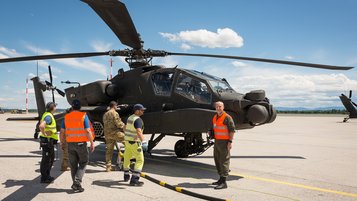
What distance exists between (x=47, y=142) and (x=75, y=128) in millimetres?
1284

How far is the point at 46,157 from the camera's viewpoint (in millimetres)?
6617

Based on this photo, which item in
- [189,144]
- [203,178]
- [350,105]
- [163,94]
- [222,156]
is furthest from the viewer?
[350,105]

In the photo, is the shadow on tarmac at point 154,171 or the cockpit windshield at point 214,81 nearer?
the shadow on tarmac at point 154,171

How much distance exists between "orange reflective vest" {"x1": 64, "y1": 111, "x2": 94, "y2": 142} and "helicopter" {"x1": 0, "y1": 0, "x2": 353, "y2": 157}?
260 centimetres

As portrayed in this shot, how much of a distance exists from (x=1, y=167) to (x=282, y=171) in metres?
7.50

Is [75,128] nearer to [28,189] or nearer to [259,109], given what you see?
[28,189]

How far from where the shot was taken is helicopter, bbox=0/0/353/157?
7367 mm

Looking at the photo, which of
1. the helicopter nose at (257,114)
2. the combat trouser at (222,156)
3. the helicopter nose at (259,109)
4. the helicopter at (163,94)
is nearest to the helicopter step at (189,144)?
the helicopter at (163,94)

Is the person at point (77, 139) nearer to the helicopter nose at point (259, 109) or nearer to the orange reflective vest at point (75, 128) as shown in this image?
the orange reflective vest at point (75, 128)

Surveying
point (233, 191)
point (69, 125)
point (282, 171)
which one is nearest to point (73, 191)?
point (69, 125)

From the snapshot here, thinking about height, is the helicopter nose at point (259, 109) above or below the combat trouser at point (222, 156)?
above

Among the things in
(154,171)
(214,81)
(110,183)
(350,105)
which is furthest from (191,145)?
(350,105)

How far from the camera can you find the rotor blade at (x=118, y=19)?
6.80 metres

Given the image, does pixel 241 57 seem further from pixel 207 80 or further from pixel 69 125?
pixel 69 125
